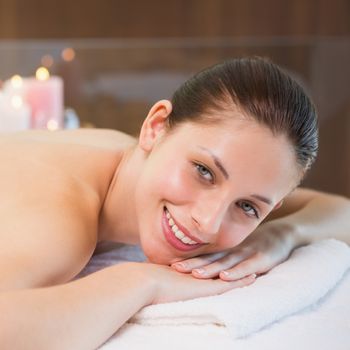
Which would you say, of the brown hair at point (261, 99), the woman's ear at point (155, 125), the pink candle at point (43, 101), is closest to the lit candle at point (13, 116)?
the pink candle at point (43, 101)

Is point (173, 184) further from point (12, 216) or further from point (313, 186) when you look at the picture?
point (313, 186)

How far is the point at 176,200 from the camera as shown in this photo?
3.46ft

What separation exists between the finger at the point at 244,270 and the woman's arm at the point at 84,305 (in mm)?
60

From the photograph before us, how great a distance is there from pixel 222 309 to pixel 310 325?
0.12 metres

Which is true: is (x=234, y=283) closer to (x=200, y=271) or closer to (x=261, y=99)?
(x=200, y=271)

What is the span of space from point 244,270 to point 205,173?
0.17 metres

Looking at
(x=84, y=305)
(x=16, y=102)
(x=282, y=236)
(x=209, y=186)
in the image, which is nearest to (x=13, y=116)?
(x=16, y=102)

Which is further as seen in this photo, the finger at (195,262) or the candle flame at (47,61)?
the candle flame at (47,61)

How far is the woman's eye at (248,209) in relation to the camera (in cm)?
106

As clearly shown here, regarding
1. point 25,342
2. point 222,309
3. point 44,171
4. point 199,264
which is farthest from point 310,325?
point 44,171

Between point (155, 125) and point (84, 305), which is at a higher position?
point (155, 125)

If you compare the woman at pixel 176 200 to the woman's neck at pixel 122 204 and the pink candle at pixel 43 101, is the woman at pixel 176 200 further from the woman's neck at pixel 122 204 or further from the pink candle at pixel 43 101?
the pink candle at pixel 43 101

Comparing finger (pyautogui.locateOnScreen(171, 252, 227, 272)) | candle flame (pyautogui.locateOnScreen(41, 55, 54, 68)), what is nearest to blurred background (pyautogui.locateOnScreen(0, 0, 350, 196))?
candle flame (pyautogui.locateOnScreen(41, 55, 54, 68))

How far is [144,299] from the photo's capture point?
95 centimetres
